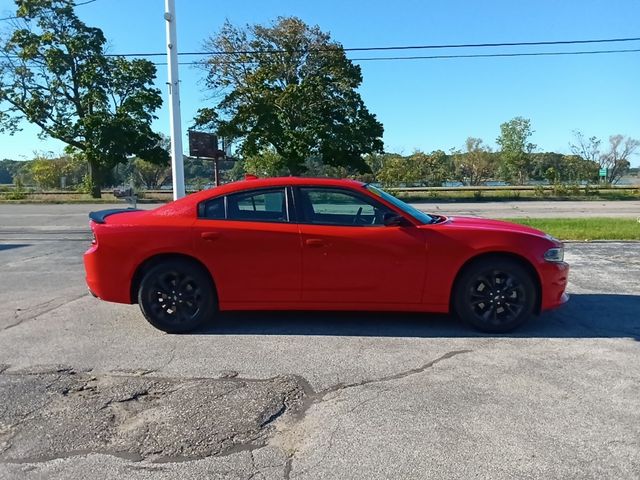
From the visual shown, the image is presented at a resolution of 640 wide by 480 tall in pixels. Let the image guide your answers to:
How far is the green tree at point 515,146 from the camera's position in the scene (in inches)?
2068

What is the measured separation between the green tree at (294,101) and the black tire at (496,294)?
27.1m

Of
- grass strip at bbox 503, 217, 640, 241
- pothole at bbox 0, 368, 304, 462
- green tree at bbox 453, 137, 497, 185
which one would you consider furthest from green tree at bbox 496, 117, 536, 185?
pothole at bbox 0, 368, 304, 462

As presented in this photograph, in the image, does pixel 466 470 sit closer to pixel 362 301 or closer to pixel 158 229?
pixel 362 301

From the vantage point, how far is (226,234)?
4871 millimetres

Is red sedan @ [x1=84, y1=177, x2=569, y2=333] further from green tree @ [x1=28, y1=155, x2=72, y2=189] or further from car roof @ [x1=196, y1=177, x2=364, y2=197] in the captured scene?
green tree @ [x1=28, y1=155, x2=72, y2=189]

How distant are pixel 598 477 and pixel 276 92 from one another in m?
31.7

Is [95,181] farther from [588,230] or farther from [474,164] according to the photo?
[474,164]

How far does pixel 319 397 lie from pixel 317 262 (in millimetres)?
1617

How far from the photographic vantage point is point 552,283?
4.86 meters

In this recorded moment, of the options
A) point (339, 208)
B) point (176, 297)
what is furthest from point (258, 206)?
point (176, 297)

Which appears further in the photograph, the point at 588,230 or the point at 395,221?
the point at 588,230

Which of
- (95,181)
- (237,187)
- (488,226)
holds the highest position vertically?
(237,187)

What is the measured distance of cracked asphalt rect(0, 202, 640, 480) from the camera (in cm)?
271

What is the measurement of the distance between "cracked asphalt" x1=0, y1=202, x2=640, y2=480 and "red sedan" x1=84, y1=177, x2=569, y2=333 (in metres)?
0.31
